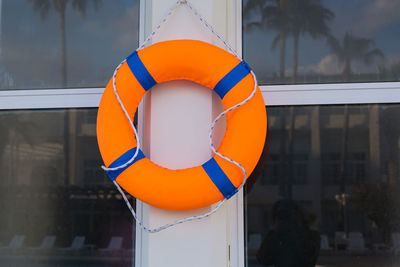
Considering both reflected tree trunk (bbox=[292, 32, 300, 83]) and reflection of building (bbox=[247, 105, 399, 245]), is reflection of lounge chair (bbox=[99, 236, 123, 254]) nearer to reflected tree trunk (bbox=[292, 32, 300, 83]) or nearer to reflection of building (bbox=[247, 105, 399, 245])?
reflection of building (bbox=[247, 105, 399, 245])

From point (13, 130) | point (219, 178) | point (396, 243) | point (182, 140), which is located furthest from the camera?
point (13, 130)

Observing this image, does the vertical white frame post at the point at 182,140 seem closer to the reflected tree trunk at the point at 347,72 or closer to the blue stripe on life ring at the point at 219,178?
the blue stripe on life ring at the point at 219,178

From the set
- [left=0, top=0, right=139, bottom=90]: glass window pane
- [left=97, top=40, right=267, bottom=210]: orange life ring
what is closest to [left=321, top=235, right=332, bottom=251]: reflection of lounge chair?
[left=97, top=40, right=267, bottom=210]: orange life ring

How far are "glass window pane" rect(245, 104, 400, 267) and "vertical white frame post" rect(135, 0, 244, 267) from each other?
0.17 m

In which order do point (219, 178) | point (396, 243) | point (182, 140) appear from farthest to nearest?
point (396, 243)
point (182, 140)
point (219, 178)

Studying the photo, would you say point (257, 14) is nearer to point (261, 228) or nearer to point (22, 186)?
point (261, 228)

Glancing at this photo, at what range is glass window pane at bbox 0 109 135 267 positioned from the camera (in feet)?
5.62

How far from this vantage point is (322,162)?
1635mm

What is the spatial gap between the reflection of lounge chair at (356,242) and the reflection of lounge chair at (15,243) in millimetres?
1271

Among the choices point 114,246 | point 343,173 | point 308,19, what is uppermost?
point 308,19

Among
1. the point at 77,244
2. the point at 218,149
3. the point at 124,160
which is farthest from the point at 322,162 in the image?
the point at 77,244

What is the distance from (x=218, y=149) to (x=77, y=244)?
2.49ft

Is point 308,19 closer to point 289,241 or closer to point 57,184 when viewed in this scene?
point 289,241

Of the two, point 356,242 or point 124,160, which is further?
point 356,242
